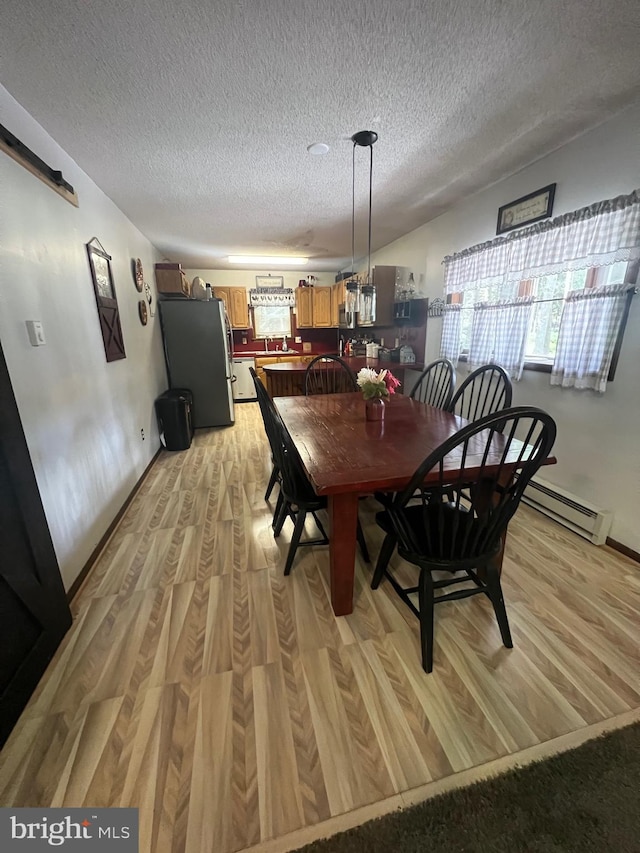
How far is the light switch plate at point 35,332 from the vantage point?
4.90 feet

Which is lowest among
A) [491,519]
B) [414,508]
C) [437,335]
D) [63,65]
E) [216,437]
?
[216,437]

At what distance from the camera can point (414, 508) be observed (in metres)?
1.50

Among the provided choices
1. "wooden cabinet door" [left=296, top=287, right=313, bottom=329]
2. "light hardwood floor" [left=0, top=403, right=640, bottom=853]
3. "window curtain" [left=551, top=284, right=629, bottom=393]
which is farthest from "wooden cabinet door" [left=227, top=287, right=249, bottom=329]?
"window curtain" [left=551, top=284, right=629, bottom=393]

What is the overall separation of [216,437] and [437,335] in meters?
2.97

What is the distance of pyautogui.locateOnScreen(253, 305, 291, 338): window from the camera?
637 cm

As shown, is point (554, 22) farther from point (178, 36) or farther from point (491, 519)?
point (491, 519)

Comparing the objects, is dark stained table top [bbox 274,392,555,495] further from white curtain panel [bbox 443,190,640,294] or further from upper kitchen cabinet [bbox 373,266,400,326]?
upper kitchen cabinet [bbox 373,266,400,326]

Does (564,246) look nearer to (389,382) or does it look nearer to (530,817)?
(389,382)

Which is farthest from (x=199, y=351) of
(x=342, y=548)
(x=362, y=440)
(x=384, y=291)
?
(x=342, y=548)

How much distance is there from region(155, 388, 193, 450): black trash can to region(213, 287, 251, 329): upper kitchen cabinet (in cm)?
280

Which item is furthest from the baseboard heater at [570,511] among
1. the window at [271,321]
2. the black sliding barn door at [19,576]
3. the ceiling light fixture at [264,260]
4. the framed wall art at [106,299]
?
the window at [271,321]

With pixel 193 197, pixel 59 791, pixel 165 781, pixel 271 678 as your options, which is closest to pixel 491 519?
pixel 271 678

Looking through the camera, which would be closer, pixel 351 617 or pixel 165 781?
pixel 165 781

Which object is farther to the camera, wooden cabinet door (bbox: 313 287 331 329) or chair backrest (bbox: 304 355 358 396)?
wooden cabinet door (bbox: 313 287 331 329)
